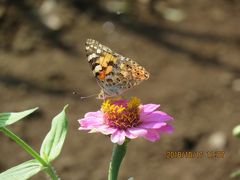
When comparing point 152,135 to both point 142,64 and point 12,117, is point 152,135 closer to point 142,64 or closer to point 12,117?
point 12,117

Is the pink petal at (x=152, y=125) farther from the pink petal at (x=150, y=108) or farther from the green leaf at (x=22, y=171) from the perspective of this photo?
the green leaf at (x=22, y=171)

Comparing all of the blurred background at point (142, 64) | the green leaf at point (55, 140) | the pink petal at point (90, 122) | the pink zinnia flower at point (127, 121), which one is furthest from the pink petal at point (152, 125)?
the blurred background at point (142, 64)

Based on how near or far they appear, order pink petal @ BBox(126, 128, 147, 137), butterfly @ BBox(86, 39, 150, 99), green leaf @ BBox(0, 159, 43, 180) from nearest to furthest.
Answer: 1. pink petal @ BBox(126, 128, 147, 137)
2. green leaf @ BBox(0, 159, 43, 180)
3. butterfly @ BBox(86, 39, 150, 99)
